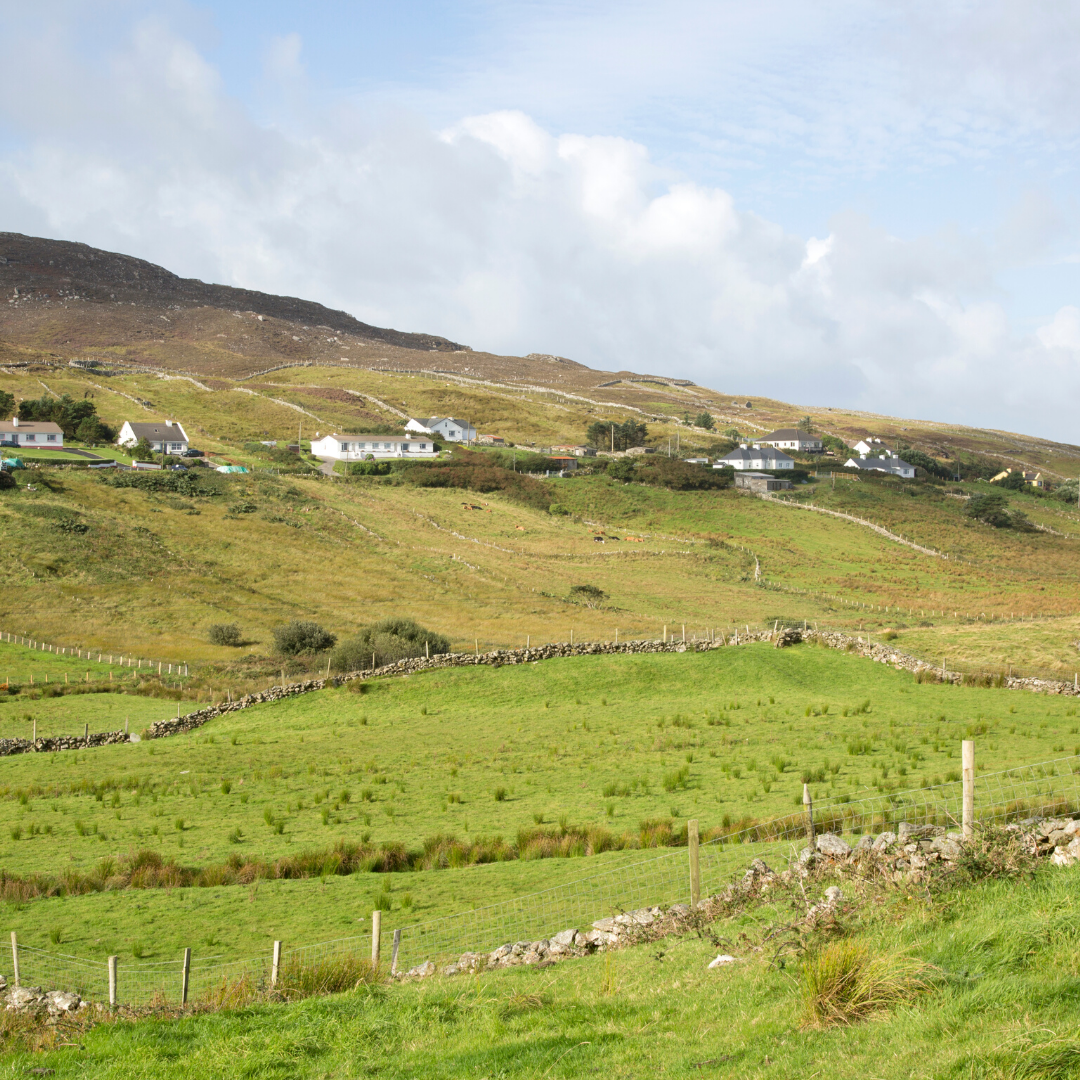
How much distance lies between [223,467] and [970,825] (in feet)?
348

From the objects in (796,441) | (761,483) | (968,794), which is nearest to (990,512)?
(761,483)

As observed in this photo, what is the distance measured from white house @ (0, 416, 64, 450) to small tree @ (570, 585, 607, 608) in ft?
232

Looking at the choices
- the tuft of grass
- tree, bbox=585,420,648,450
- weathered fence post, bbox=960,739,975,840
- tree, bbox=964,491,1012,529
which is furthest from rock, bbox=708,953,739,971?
tree, bbox=585,420,648,450

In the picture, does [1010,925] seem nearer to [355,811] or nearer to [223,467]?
[355,811]

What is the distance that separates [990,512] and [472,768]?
4284 inches

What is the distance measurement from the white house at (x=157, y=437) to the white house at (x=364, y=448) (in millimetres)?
17878

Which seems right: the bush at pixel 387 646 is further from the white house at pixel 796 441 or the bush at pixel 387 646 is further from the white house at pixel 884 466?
the white house at pixel 796 441

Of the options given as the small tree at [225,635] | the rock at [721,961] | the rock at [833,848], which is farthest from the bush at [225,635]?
the rock at [721,961]

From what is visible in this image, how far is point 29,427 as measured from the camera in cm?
10506

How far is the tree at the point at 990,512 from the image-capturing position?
114000 mm

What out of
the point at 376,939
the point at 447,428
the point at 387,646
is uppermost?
the point at 447,428

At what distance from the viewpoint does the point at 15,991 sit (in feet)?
34.6

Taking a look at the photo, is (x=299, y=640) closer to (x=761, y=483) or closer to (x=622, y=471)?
(x=622, y=471)

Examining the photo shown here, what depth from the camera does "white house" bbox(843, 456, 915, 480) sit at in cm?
14200
